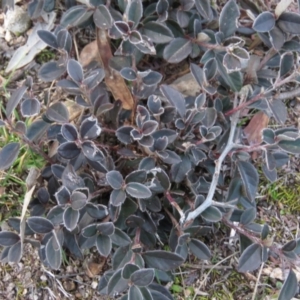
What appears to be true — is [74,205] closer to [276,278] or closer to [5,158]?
[5,158]

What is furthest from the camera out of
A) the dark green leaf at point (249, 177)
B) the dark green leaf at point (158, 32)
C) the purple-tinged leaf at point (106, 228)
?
the dark green leaf at point (158, 32)

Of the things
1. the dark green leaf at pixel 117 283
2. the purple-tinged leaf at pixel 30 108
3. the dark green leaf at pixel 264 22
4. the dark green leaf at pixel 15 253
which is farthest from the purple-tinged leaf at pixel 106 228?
the dark green leaf at pixel 264 22

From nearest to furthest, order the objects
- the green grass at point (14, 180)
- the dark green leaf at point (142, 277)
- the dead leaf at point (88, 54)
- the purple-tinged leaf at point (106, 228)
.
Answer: the dark green leaf at point (142, 277) → the purple-tinged leaf at point (106, 228) → the green grass at point (14, 180) → the dead leaf at point (88, 54)

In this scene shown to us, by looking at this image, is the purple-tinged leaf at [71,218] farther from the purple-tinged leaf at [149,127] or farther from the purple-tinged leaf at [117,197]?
the purple-tinged leaf at [149,127]

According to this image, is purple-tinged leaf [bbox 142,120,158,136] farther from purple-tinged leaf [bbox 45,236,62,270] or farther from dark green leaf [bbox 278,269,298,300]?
dark green leaf [bbox 278,269,298,300]

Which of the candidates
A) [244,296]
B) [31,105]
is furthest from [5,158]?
[244,296]

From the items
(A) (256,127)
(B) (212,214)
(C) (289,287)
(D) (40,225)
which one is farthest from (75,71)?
(C) (289,287)
